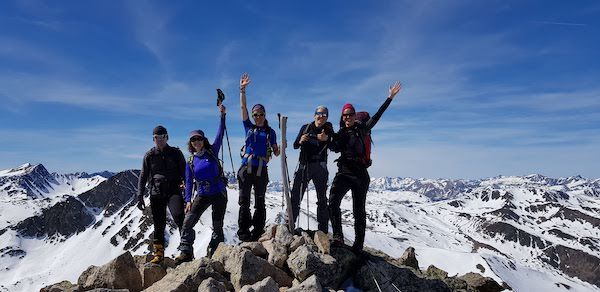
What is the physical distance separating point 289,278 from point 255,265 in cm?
98

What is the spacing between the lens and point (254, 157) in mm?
12500

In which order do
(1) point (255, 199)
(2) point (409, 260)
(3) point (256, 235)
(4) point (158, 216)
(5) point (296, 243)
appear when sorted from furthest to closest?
(2) point (409, 260) → (3) point (256, 235) → (1) point (255, 199) → (4) point (158, 216) → (5) point (296, 243)

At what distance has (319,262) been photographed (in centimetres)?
1059

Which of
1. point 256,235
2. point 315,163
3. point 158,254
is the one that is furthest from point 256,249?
point 158,254

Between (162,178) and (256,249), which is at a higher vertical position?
(162,178)

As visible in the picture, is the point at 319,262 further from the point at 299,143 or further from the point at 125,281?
the point at 125,281

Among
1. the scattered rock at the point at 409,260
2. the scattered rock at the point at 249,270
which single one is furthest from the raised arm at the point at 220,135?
the scattered rock at the point at 409,260

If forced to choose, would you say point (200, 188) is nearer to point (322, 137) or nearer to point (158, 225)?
point (158, 225)

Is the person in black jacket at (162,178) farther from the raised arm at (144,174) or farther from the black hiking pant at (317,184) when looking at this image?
the black hiking pant at (317,184)

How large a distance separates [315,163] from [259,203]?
222 cm

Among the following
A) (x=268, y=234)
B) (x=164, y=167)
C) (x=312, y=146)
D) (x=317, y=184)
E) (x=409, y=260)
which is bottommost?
(x=409, y=260)

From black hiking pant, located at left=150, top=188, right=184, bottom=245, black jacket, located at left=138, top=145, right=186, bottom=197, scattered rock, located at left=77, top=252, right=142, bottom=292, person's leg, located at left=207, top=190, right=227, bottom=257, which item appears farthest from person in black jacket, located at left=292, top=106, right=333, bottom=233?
scattered rock, located at left=77, top=252, right=142, bottom=292

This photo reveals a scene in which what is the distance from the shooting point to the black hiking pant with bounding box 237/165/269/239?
41.0ft

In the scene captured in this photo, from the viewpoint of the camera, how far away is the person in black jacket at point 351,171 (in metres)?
11.6
